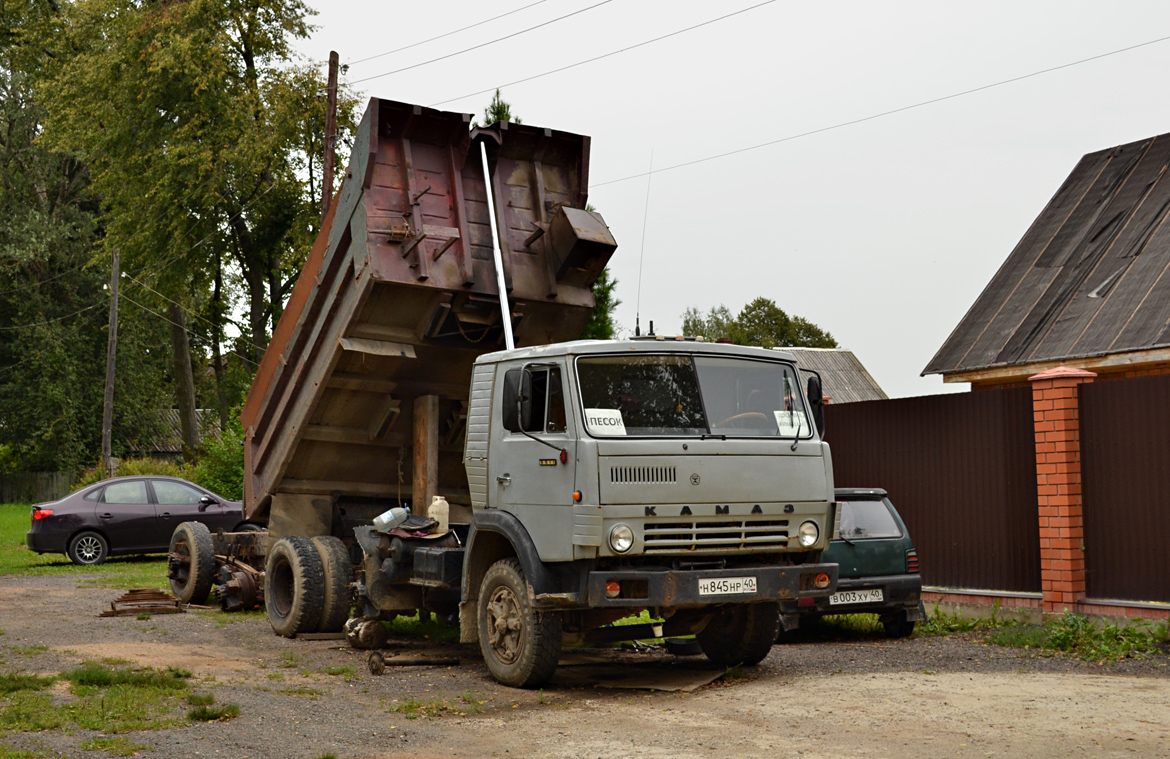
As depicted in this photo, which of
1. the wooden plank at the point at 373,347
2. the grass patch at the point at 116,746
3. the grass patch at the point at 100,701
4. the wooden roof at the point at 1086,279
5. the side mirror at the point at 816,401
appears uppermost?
the wooden roof at the point at 1086,279

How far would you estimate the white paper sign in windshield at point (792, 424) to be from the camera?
8219 millimetres

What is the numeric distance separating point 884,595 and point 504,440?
4.04 m

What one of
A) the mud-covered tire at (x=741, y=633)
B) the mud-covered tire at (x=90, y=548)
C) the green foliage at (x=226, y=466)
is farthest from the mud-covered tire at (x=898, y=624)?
the green foliage at (x=226, y=466)

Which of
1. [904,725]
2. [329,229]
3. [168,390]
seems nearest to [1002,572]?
[904,725]

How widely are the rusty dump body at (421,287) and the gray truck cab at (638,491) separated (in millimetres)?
1349

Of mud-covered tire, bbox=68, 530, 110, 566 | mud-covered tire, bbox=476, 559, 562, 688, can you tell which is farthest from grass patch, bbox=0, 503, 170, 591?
mud-covered tire, bbox=476, 559, 562, 688

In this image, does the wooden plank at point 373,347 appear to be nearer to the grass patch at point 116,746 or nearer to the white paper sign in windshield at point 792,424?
the white paper sign in windshield at point 792,424

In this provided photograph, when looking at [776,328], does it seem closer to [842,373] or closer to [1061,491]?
[842,373]

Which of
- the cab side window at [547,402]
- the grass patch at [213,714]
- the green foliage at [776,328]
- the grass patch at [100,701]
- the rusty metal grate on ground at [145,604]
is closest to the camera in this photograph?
the grass patch at [100,701]

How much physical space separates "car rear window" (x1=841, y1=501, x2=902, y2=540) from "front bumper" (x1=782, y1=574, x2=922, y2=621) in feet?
1.26

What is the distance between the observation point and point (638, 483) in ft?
25.0

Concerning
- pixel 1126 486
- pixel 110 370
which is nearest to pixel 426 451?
pixel 1126 486

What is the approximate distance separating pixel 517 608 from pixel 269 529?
14.7 ft

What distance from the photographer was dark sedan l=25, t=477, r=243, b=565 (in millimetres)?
19391
